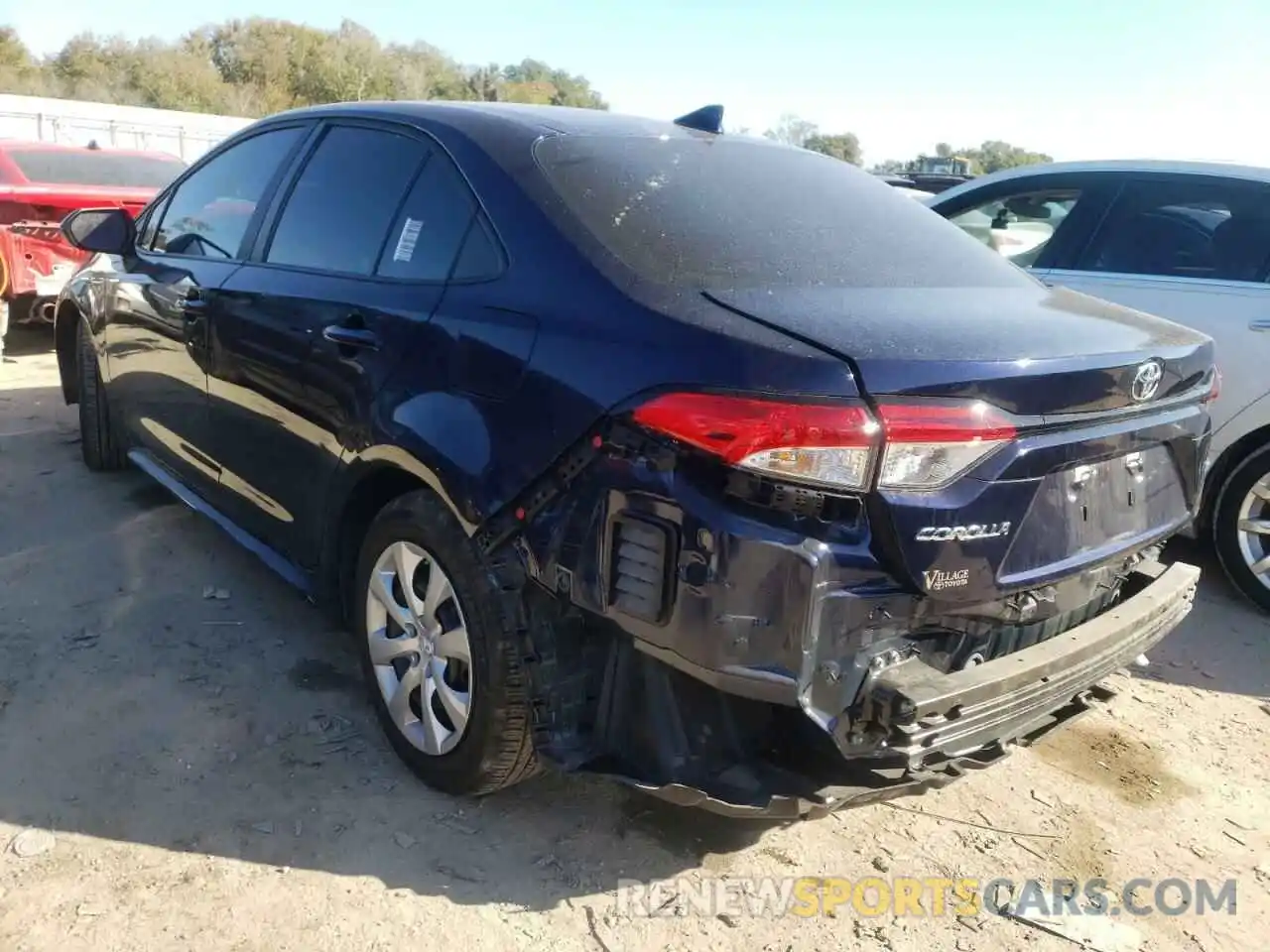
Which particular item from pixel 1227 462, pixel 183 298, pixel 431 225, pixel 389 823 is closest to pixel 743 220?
pixel 431 225

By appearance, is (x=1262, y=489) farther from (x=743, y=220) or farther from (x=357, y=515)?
(x=357, y=515)

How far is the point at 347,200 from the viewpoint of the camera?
3.13m

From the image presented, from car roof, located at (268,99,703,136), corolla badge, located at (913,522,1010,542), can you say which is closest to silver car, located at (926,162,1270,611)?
car roof, located at (268,99,703,136)

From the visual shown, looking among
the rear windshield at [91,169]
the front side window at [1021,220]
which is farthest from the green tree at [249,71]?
the front side window at [1021,220]

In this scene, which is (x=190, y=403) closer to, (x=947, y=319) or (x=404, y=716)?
(x=404, y=716)

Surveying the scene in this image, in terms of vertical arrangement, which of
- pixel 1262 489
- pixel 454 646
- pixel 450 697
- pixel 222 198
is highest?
pixel 222 198

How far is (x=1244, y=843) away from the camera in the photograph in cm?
287

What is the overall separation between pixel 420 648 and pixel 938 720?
1323mm

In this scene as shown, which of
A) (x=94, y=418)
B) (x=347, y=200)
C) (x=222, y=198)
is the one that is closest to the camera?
(x=347, y=200)

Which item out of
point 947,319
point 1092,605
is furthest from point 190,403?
point 1092,605

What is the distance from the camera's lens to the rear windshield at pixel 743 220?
94.2 inches

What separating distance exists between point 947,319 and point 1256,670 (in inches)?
100

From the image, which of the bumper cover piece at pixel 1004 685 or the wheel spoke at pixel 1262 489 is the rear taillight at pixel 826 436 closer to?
the bumper cover piece at pixel 1004 685

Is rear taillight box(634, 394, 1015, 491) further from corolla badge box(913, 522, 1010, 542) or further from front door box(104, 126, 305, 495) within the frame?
front door box(104, 126, 305, 495)
